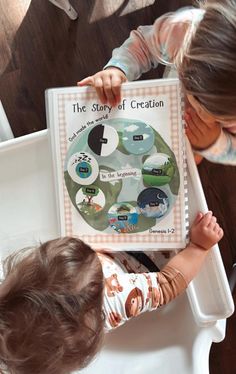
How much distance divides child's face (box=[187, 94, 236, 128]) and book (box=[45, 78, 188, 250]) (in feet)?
0.08

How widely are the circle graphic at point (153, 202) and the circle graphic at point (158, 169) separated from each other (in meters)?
0.01

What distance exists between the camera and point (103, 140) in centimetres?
81

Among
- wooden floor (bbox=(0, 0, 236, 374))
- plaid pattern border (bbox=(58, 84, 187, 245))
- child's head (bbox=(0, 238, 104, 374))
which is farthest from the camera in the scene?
wooden floor (bbox=(0, 0, 236, 374))

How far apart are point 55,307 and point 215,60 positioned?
0.37 m

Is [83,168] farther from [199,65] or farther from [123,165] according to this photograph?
[199,65]

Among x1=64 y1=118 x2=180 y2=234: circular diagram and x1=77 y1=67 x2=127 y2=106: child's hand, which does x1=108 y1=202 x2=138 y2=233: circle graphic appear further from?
x1=77 y1=67 x2=127 y2=106: child's hand

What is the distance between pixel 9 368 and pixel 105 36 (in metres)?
0.80

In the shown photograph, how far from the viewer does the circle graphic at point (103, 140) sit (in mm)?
809

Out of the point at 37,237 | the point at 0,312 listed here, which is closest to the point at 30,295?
the point at 0,312

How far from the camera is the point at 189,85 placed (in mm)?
715

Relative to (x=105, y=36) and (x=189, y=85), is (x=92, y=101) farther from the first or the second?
(x=105, y=36)

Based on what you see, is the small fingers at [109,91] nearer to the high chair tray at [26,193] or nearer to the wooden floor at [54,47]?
the high chair tray at [26,193]

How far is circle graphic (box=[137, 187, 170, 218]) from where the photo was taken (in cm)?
80

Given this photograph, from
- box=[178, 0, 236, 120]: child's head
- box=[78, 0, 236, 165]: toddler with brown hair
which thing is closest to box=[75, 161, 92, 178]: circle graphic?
box=[78, 0, 236, 165]: toddler with brown hair
